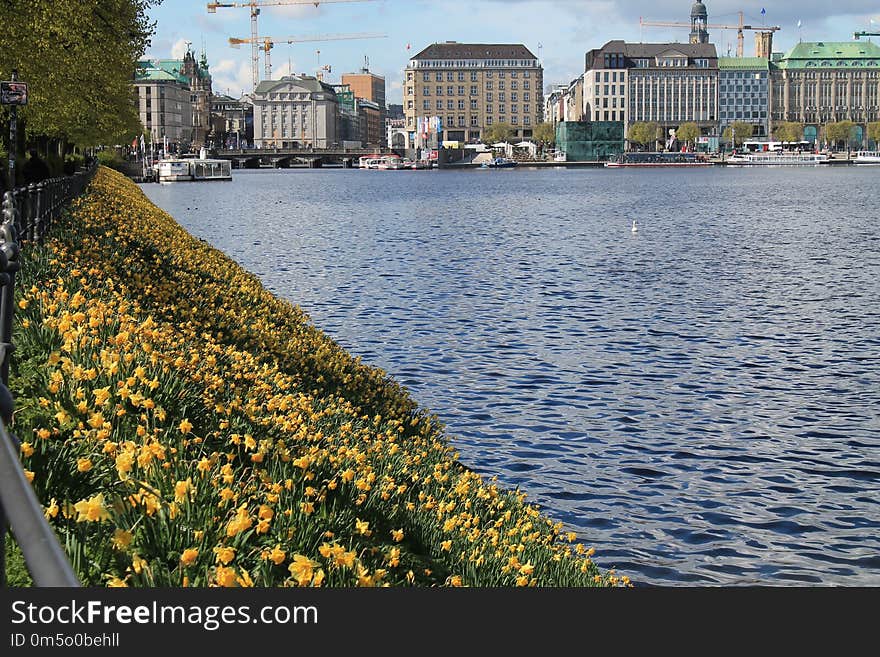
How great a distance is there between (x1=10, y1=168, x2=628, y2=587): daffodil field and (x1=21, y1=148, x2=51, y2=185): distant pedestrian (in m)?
24.0

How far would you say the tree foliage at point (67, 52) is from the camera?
1241 inches

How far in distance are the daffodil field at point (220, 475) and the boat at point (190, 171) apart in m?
154

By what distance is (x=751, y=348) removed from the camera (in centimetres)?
2814

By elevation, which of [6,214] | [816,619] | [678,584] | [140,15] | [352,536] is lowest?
[678,584]

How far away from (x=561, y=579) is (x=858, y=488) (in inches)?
317

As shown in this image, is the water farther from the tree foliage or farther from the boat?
the boat

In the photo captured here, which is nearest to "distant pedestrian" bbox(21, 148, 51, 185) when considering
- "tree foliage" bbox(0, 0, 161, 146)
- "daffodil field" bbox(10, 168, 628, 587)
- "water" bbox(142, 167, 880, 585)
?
"tree foliage" bbox(0, 0, 161, 146)

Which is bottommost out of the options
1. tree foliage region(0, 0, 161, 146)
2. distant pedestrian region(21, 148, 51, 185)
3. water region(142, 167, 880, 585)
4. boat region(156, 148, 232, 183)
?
water region(142, 167, 880, 585)

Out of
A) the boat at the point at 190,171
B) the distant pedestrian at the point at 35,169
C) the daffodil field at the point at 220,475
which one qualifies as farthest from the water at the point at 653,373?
the boat at the point at 190,171

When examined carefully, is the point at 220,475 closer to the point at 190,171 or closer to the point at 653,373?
the point at 653,373

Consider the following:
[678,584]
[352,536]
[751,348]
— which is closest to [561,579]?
[352,536]

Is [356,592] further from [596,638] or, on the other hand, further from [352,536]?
[352,536]

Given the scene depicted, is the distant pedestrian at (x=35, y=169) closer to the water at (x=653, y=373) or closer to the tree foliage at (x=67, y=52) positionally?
the tree foliage at (x=67, y=52)

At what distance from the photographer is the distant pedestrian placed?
3966 centimetres
